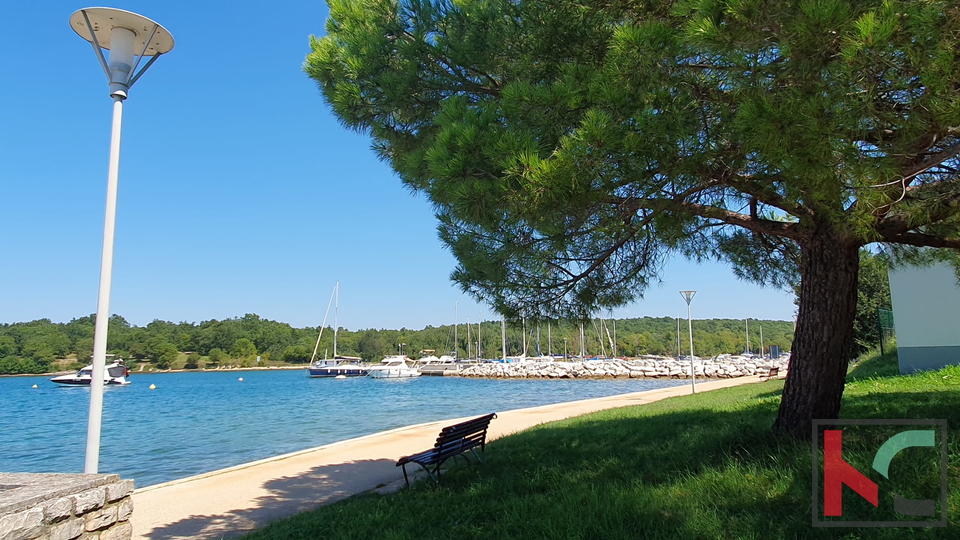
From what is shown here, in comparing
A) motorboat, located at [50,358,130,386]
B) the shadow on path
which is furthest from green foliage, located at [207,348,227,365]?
the shadow on path

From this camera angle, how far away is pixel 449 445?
673 centimetres

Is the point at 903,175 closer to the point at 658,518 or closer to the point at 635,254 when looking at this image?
the point at 658,518

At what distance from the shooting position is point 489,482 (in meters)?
5.98

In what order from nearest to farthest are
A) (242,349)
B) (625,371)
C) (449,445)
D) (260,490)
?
(449,445), (260,490), (625,371), (242,349)

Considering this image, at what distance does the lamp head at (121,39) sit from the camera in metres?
4.63

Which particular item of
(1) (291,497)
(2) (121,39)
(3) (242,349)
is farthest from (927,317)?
(3) (242,349)

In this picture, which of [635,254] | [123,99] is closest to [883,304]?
[635,254]

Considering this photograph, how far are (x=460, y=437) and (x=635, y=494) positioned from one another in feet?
9.48

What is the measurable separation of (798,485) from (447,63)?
4818 millimetres

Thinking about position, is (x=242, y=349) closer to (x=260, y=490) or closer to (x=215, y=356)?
(x=215, y=356)

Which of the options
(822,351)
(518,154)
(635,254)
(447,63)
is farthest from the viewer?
(635,254)

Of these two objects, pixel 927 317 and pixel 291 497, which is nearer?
pixel 291 497

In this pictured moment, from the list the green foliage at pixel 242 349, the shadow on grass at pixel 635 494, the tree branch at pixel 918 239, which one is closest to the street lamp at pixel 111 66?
the shadow on grass at pixel 635 494

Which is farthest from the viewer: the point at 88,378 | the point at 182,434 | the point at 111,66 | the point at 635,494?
the point at 88,378
